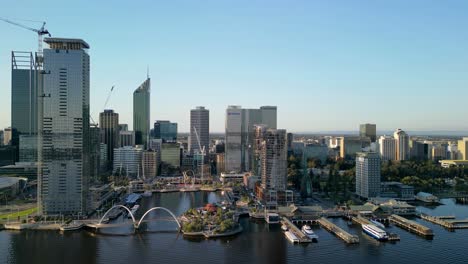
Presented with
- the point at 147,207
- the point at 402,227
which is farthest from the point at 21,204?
the point at 402,227

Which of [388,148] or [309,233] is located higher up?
[388,148]

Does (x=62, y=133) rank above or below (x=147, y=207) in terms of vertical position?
above

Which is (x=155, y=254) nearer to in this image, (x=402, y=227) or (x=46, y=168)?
(x=46, y=168)

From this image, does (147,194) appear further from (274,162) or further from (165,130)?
(165,130)

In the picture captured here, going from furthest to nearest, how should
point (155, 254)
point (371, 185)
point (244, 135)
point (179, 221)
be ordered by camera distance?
point (244, 135), point (371, 185), point (179, 221), point (155, 254)

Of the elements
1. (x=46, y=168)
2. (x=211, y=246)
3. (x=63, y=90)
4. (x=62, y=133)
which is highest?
(x=63, y=90)

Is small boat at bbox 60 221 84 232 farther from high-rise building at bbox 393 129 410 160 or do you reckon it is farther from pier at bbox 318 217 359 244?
high-rise building at bbox 393 129 410 160

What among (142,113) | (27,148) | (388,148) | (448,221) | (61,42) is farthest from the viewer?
(142,113)

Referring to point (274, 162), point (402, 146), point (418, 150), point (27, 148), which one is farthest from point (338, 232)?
point (418, 150)
